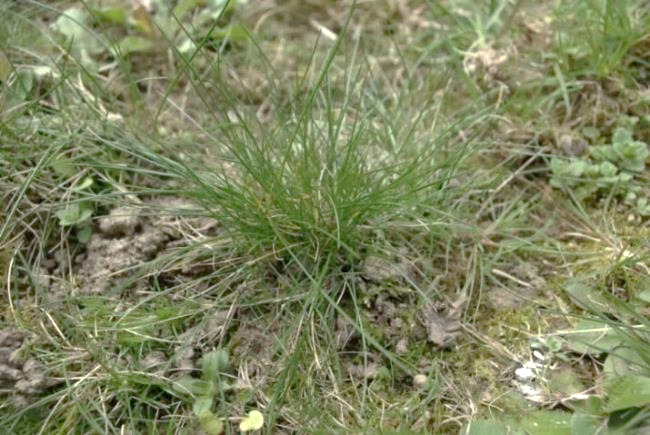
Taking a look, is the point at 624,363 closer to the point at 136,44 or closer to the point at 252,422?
the point at 252,422

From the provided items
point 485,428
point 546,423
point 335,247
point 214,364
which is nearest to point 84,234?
point 214,364

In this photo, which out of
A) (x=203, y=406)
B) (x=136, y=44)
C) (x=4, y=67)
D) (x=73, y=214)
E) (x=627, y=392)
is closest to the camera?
(x=627, y=392)

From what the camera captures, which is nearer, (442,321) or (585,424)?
(585,424)

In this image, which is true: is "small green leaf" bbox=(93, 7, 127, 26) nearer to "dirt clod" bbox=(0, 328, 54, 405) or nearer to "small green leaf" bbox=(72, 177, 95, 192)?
"small green leaf" bbox=(72, 177, 95, 192)

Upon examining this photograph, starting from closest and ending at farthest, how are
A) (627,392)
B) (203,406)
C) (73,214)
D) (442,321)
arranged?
(627,392), (203,406), (442,321), (73,214)

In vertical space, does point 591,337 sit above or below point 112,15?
below

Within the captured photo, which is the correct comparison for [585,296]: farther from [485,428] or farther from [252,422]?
[252,422]

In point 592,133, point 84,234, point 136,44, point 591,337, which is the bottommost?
point 84,234

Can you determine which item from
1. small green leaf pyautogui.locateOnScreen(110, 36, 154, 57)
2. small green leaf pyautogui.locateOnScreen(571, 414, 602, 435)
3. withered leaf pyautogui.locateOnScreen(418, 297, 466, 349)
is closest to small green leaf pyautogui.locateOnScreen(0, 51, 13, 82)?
small green leaf pyautogui.locateOnScreen(110, 36, 154, 57)

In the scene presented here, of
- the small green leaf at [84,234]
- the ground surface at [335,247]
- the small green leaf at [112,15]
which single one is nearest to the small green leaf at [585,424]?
the ground surface at [335,247]
